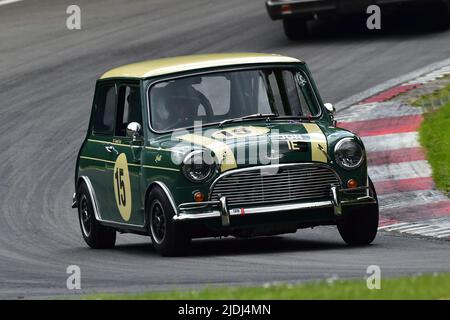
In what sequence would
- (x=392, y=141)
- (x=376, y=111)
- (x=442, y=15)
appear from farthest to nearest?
(x=442, y=15) → (x=376, y=111) → (x=392, y=141)

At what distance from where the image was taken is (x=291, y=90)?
11.7 meters

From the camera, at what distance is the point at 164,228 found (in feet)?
35.2

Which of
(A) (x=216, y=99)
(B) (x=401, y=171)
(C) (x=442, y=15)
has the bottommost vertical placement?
(B) (x=401, y=171)

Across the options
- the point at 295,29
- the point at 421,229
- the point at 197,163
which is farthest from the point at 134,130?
the point at 295,29

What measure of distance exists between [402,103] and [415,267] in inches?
345

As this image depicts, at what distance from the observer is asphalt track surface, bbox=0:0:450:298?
988 centimetres

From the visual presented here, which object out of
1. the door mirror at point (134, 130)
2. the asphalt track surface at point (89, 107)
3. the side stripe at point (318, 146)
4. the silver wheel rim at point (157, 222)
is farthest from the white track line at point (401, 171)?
the silver wheel rim at point (157, 222)

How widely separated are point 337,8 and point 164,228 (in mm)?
11259

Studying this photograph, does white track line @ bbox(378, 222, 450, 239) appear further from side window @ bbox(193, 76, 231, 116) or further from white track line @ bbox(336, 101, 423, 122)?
white track line @ bbox(336, 101, 423, 122)

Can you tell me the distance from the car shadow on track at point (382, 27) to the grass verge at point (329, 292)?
578 inches

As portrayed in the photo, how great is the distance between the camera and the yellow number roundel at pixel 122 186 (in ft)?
37.7

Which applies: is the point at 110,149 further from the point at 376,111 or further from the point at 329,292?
the point at 376,111
